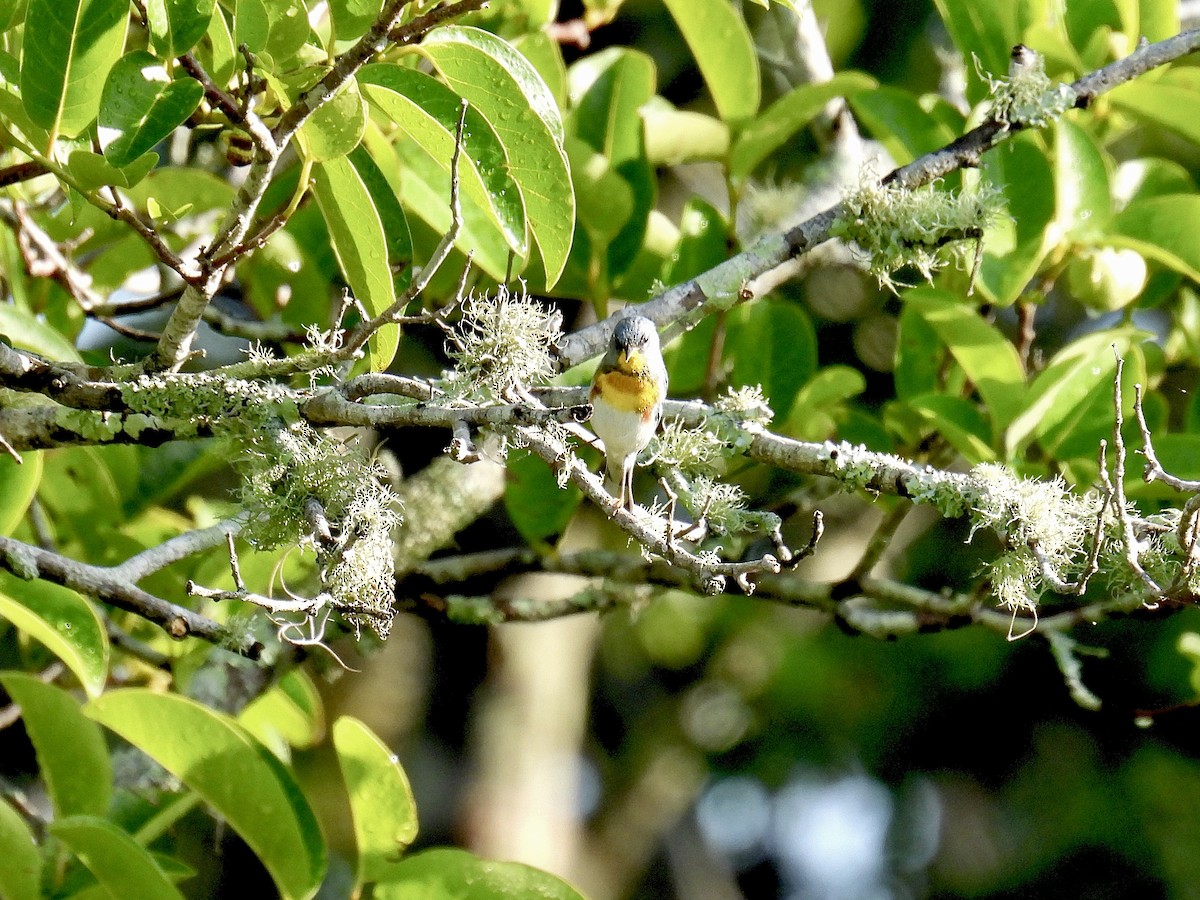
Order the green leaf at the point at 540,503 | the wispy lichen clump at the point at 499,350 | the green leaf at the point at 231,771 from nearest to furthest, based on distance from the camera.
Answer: the wispy lichen clump at the point at 499,350 → the green leaf at the point at 231,771 → the green leaf at the point at 540,503

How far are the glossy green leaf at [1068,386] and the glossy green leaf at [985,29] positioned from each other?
0.61 metres

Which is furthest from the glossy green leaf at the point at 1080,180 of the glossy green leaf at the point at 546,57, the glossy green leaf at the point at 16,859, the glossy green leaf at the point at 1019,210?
the glossy green leaf at the point at 16,859

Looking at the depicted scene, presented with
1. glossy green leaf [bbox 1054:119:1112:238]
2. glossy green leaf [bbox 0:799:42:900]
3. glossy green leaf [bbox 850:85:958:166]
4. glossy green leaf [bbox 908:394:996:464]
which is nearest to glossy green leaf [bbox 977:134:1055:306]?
glossy green leaf [bbox 1054:119:1112:238]

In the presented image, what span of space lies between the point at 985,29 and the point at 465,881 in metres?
1.93

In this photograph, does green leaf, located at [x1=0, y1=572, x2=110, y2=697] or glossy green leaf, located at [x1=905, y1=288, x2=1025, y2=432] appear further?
glossy green leaf, located at [x1=905, y1=288, x2=1025, y2=432]

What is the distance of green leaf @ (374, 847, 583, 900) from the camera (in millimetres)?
1981

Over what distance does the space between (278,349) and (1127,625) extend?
3397mm

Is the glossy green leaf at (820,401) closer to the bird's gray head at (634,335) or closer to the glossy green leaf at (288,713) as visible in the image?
the bird's gray head at (634,335)

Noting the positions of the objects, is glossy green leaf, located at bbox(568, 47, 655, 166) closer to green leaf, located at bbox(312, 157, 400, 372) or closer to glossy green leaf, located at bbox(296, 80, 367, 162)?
green leaf, located at bbox(312, 157, 400, 372)

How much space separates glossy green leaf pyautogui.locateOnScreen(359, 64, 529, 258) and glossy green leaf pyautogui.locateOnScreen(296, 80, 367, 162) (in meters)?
0.19

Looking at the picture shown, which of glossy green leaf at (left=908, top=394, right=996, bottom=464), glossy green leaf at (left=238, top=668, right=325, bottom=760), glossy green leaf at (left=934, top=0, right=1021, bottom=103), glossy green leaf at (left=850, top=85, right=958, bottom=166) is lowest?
glossy green leaf at (left=238, top=668, right=325, bottom=760)

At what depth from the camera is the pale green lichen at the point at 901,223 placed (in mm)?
1809

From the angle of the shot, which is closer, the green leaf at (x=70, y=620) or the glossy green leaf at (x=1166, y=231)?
the green leaf at (x=70, y=620)

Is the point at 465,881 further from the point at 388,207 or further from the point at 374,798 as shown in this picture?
the point at 388,207
